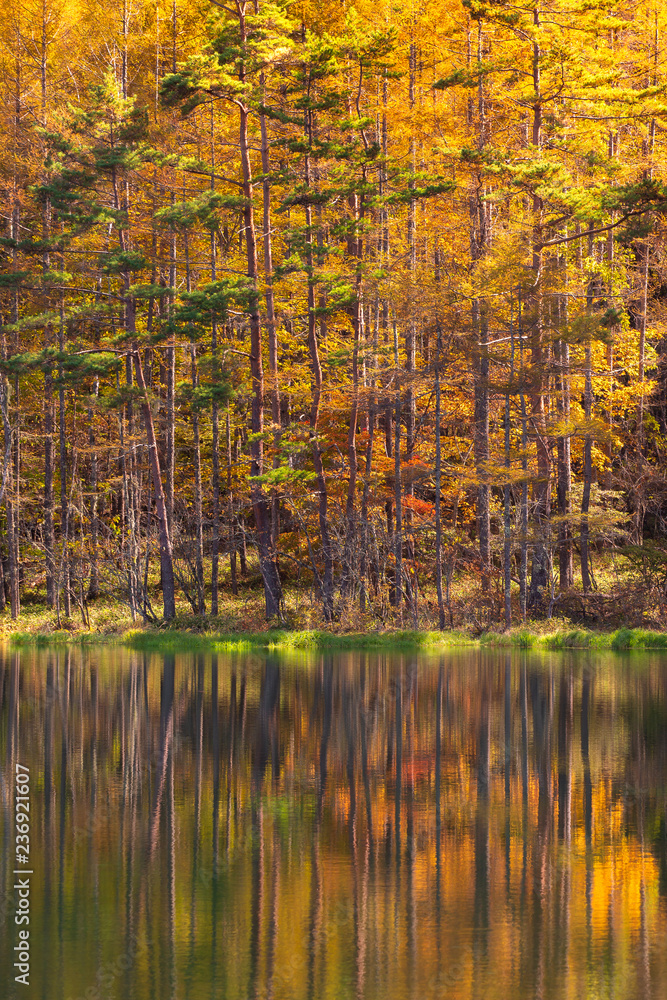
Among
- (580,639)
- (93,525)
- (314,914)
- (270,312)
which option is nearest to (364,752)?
(314,914)

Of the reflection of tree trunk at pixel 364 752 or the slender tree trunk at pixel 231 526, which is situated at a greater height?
the slender tree trunk at pixel 231 526

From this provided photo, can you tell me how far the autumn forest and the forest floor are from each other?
18cm

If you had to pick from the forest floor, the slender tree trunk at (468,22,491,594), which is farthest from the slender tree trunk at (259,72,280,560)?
the slender tree trunk at (468,22,491,594)

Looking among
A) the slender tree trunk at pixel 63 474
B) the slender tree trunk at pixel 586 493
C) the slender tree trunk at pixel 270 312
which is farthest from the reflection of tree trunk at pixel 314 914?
the slender tree trunk at pixel 63 474

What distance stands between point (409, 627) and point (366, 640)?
1812 mm

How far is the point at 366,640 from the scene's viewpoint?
28.7m

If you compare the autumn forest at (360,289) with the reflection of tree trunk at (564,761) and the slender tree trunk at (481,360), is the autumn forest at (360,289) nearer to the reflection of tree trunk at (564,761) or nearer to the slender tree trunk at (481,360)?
the slender tree trunk at (481,360)

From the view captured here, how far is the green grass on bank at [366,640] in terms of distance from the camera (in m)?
27.6

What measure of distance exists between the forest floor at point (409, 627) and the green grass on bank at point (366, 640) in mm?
24

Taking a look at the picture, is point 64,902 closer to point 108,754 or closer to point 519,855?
point 519,855

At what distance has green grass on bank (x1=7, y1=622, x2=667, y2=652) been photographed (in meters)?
27.6

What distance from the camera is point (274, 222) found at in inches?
1528

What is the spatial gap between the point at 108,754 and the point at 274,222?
95.5ft

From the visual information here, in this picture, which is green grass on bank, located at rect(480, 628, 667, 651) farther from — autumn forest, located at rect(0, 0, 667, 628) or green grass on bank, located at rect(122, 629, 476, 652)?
autumn forest, located at rect(0, 0, 667, 628)
